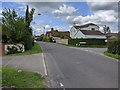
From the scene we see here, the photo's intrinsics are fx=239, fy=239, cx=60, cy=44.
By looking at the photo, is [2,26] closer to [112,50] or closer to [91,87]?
[112,50]

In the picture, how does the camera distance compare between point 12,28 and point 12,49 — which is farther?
point 12,28

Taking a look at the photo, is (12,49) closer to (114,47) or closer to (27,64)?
(114,47)

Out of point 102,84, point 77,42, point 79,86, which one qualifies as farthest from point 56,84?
point 77,42

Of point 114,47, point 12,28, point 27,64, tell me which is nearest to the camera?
point 27,64

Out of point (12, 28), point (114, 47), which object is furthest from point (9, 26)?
point (114, 47)

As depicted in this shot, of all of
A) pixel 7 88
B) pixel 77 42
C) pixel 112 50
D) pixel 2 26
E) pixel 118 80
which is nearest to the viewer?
pixel 7 88

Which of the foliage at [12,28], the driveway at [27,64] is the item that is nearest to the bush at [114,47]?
the driveway at [27,64]

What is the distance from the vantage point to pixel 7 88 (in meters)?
8.05

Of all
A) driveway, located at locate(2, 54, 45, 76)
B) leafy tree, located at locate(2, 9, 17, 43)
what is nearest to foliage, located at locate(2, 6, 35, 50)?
leafy tree, located at locate(2, 9, 17, 43)

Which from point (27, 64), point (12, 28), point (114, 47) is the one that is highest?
point (12, 28)

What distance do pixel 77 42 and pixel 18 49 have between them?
Result: 1187 inches

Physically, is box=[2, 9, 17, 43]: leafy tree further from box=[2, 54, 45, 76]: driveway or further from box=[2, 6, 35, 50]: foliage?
box=[2, 54, 45, 76]: driveway

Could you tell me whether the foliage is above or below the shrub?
above

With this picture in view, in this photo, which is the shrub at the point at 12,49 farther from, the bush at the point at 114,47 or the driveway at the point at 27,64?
the bush at the point at 114,47
